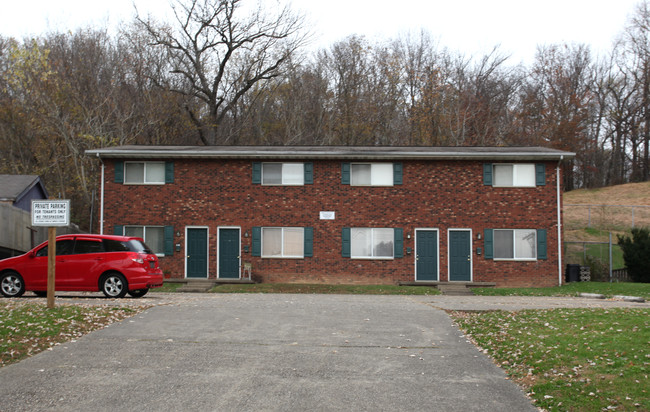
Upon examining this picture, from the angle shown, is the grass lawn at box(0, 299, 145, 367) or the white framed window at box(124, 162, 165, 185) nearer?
the grass lawn at box(0, 299, 145, 367)

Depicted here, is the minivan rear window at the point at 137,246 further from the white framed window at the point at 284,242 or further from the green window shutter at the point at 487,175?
the green window shutter at the point at 487,175

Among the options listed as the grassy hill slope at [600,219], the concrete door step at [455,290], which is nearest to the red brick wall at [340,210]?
the concrete door step at [455,290]

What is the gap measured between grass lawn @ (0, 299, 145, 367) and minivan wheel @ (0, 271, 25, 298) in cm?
335

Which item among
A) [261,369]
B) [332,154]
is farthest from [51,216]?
[332,154]

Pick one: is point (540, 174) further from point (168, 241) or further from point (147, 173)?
point (147, 173)

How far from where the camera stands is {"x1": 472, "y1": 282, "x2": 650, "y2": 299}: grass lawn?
2155 cm

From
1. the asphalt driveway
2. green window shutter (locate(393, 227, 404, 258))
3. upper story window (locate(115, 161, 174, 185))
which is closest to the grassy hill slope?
green window shutter (locate(393, 227, 404, 258))

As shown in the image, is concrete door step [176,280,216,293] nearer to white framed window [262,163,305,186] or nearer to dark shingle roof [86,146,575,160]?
white framed window [262,163,305,186]

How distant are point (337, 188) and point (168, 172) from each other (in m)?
6.67

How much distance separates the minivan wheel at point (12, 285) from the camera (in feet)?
54.5

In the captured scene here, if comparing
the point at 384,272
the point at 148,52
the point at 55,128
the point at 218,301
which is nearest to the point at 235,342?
the point at 218,301

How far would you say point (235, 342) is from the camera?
1005 centimetres

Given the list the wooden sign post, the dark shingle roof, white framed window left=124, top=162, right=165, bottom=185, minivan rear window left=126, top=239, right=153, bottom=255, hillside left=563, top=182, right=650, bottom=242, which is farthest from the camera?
hillside left=563, top=182, right=650, bottom=242

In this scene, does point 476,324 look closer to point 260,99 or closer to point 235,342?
point 235,342
